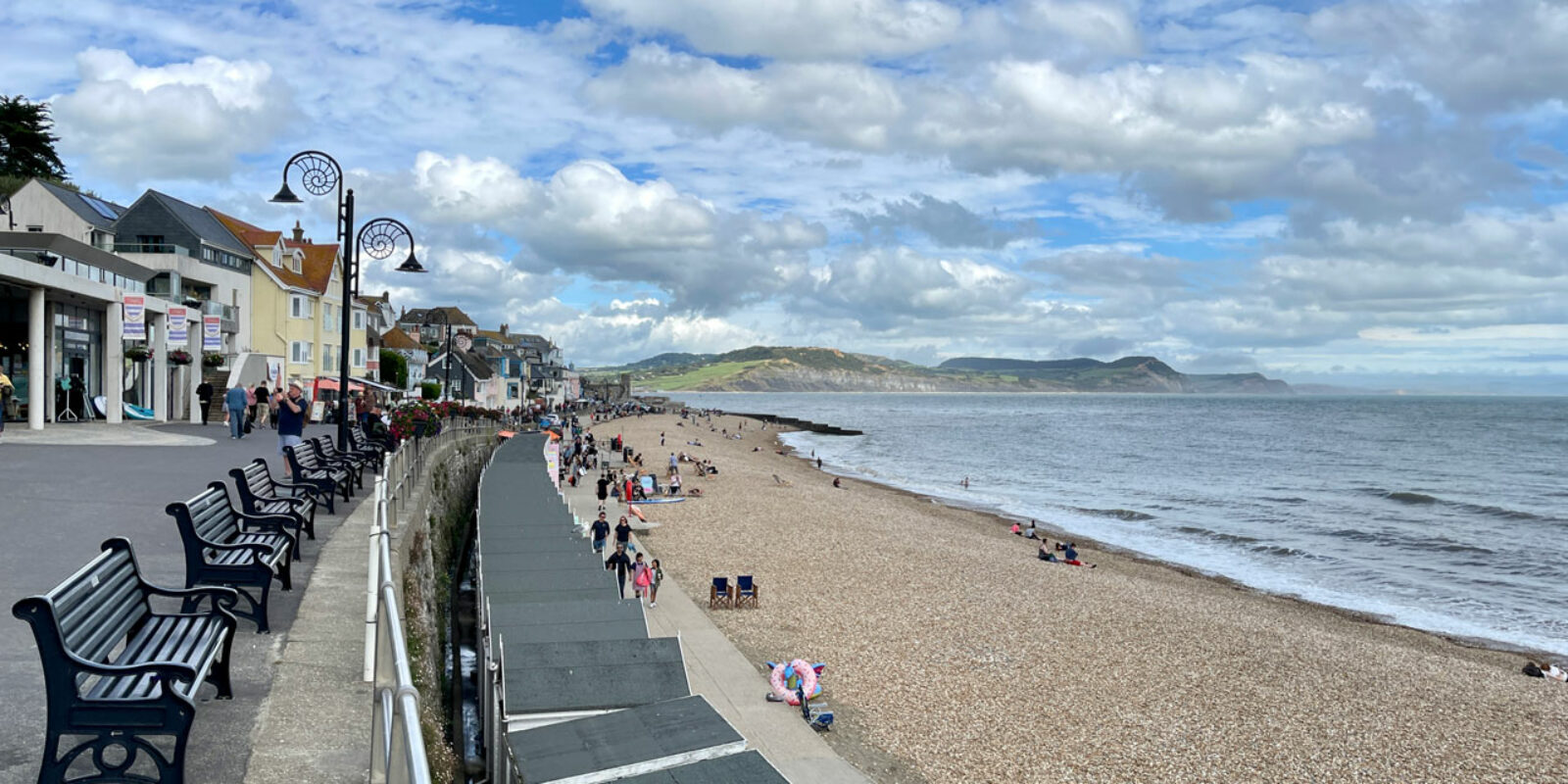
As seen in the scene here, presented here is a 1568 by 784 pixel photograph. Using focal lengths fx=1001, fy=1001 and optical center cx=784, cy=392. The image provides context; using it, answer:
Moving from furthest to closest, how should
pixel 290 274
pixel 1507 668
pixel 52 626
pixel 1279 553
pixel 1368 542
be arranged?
pixel 290 274 < pixel 1368 542 < pixel 1279 553 < pixel 1507 668 < pixel 52 626

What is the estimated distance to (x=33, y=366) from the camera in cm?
2373

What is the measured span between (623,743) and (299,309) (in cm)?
4400

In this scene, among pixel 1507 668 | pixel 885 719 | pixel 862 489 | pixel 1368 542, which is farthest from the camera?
pixel 862 489

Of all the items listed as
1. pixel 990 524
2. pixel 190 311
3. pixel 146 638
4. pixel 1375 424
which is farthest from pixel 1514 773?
pixel 1375 424

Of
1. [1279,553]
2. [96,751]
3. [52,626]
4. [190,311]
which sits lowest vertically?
[1279,553]

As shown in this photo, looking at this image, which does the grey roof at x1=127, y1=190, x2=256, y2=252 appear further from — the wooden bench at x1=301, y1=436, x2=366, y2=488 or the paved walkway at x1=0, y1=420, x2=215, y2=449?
the wooden bench at x1=301, y1=436, x2=366, y2=488

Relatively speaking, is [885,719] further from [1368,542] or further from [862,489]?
[862,489]

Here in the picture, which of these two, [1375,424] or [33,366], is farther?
[1375,424]

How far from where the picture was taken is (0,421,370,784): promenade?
5.38m

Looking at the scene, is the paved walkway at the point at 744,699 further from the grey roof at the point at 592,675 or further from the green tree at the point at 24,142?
the green tree at the point at 24,142

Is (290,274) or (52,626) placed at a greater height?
(290,274)

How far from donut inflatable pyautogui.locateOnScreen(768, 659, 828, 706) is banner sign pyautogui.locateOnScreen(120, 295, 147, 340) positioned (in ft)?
73.2

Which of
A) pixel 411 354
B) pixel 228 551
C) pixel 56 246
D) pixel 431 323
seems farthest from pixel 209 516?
pixel 431 323

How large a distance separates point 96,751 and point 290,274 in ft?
159
